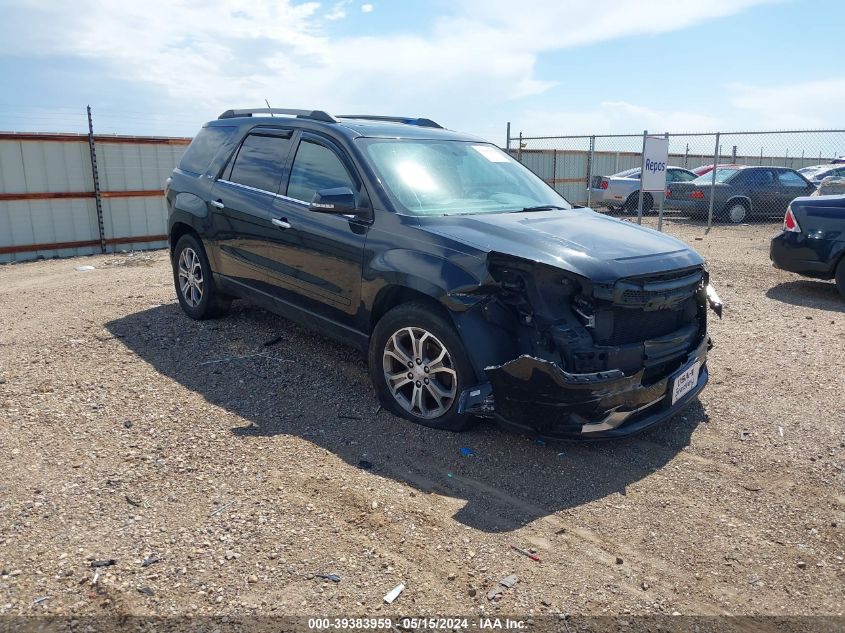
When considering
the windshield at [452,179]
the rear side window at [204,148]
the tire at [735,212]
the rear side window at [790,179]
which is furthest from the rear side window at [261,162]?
the rear side window at [790,179]

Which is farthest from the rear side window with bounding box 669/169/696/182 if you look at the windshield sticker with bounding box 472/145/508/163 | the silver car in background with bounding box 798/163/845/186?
the windshield sticker with bounding box 472/145/508/163

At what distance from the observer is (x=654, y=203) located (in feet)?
61.2

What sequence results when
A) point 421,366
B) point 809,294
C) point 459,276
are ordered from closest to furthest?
1. point 459,276
2. point 421,366
3. point 809,294

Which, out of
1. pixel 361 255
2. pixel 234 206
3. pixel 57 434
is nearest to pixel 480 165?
pixel 361 255

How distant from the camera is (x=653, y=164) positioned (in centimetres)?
1083

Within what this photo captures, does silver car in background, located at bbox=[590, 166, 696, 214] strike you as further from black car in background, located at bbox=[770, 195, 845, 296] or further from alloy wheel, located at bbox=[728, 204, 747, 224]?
black car in background, located at bbox=[770, 195, 845, 296]

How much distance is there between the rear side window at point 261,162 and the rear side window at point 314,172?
0.63ft

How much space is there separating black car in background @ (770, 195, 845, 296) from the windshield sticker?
4.40 meters

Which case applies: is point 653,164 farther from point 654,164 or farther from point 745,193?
point 745,193

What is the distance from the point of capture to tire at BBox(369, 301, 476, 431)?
13.1 feet

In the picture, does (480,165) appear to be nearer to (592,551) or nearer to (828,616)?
(592,551)

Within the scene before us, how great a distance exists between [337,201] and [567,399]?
1954 mm

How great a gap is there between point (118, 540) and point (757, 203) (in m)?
17.1

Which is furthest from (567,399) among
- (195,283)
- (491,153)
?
(195,283)
